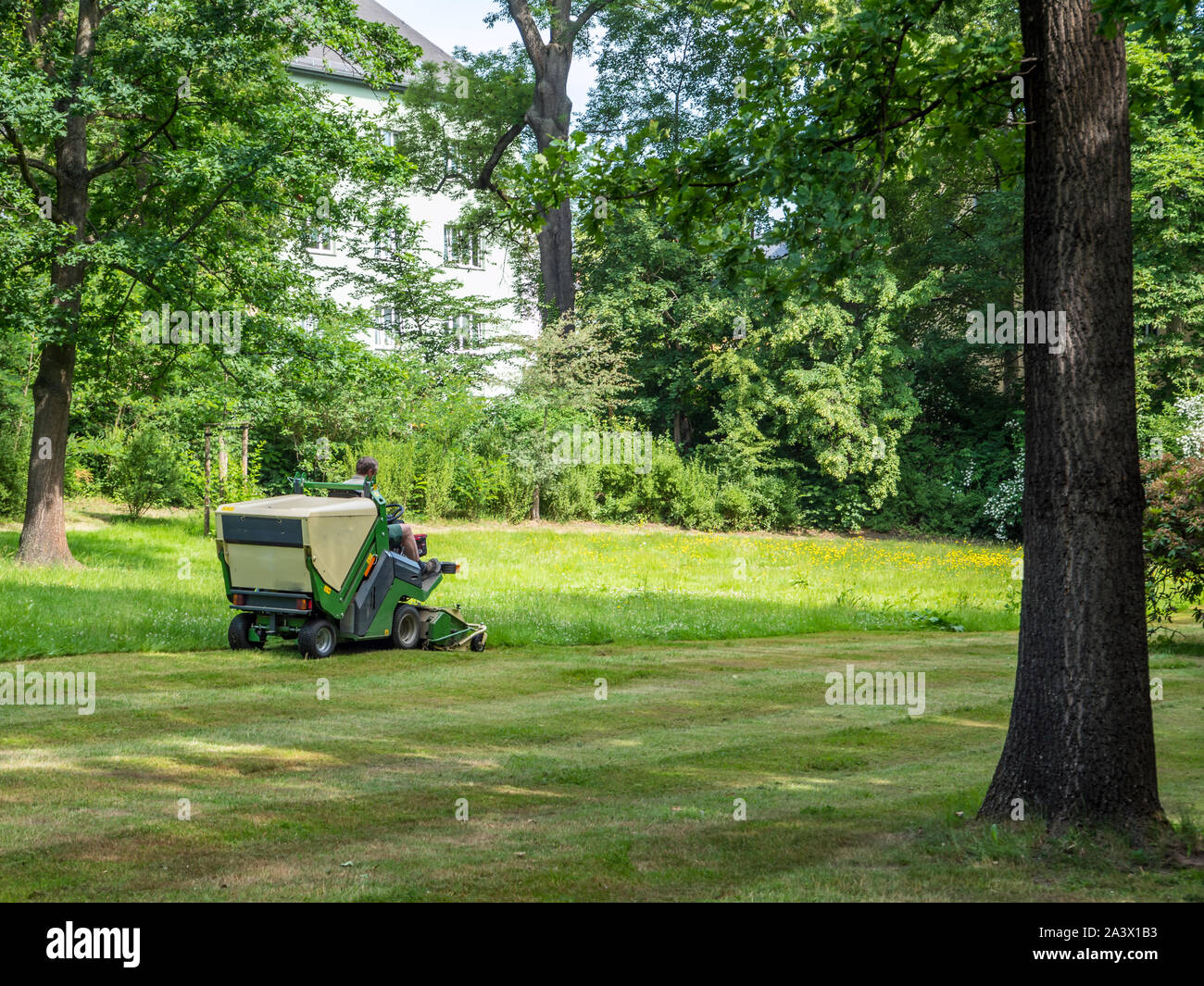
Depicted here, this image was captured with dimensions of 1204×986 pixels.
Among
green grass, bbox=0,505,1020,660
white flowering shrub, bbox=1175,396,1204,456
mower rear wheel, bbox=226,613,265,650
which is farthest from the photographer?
white flowering shrub, bbox=1175,396,1204,456

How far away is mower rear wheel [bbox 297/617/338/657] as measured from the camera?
11188mm

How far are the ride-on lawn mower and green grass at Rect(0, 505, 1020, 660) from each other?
100 centimetres

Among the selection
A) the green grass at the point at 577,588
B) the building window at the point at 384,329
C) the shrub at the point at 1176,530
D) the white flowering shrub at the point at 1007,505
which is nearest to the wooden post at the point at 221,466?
the green grass at the point at 577,588

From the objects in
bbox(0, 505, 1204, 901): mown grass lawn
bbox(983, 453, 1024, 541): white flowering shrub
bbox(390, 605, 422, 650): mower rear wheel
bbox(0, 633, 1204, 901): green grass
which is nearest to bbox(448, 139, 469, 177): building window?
bbox(983, 453, 1024, 541): white flowering shrub

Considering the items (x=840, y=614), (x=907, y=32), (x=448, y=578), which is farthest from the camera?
(x=448, y=578)

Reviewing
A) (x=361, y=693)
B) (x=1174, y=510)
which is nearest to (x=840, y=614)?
(x=1174, y=510)

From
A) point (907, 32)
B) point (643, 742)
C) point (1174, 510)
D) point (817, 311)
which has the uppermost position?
point (817, 311)

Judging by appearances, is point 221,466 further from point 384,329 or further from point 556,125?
point 556,125

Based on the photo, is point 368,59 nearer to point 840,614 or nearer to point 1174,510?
point 840,614

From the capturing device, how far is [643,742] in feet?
27.0

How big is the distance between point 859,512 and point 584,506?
26.8ft

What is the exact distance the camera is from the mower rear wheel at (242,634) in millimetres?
11633

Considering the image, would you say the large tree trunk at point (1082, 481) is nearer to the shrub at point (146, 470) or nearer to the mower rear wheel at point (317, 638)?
the mower rear wheel at point (317, 638)

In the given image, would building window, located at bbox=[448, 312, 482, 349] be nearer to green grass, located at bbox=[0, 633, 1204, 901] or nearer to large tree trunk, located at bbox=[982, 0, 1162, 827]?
green grass, located at bbox=[0, 633, 1204, 901]
